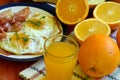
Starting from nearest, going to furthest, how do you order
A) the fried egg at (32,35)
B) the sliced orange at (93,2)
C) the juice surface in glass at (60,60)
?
the juice surface in glass at (60,60) < the fried egg at (32,35) < the sliced orange at (93,2)

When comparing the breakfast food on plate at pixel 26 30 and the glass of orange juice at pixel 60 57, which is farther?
the breakfast food on plate at pixel 26 30

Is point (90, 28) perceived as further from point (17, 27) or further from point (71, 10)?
point (17, 27)

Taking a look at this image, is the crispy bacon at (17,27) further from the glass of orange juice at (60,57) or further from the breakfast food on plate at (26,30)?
the glass of orange juice at (60,57)

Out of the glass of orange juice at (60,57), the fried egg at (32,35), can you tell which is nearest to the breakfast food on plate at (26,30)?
the fried egg at (32,35)

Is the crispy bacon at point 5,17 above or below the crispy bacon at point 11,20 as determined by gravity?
above

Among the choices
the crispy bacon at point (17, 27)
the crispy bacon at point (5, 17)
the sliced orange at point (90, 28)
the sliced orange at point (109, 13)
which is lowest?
the sliced orange at point (109, 13)

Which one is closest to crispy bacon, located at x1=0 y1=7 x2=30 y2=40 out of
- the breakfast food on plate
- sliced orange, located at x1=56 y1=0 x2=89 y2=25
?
the breakfast food on plate

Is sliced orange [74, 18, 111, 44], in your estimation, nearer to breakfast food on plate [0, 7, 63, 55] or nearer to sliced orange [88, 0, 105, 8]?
breakfast food on plate [0, 7, 63, 55]
